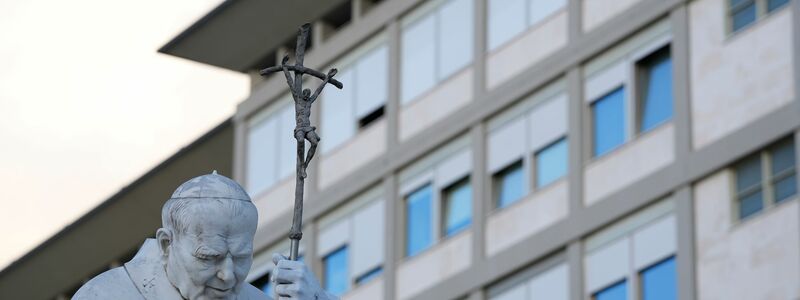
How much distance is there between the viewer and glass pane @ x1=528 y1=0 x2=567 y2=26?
232ft

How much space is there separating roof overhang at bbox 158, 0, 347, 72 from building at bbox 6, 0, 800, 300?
0.23 ft

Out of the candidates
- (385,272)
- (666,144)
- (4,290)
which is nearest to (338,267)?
(385,272)

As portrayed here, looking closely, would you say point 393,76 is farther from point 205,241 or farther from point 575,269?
point 205,241

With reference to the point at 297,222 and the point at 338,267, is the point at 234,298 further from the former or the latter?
the point at 338,267

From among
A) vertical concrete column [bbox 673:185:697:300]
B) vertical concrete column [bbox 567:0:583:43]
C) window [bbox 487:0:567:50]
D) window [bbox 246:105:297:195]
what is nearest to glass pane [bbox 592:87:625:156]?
vertical concrete column [bbox 567:0:583:43]

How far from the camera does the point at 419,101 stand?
75250 mm

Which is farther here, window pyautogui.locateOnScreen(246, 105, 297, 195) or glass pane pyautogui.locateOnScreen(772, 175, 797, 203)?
window pyautogui.locateOnScreen(246, 105, 297, 195)

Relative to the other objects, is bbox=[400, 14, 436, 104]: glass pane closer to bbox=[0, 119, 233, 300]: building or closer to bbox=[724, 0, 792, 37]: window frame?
bbox=[0, 119, 233, 300]: building

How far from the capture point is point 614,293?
65562 mm

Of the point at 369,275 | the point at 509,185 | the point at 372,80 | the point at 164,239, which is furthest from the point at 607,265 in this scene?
the point at 164,239

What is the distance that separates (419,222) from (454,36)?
173 inches

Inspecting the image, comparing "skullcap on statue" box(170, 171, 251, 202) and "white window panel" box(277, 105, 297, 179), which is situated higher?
"white window panel" box(277, 105, 297, 179)

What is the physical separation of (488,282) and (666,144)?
6.38m

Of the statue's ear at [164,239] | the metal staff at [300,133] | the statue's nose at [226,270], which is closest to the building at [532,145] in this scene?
the metal staff at [300,133]
